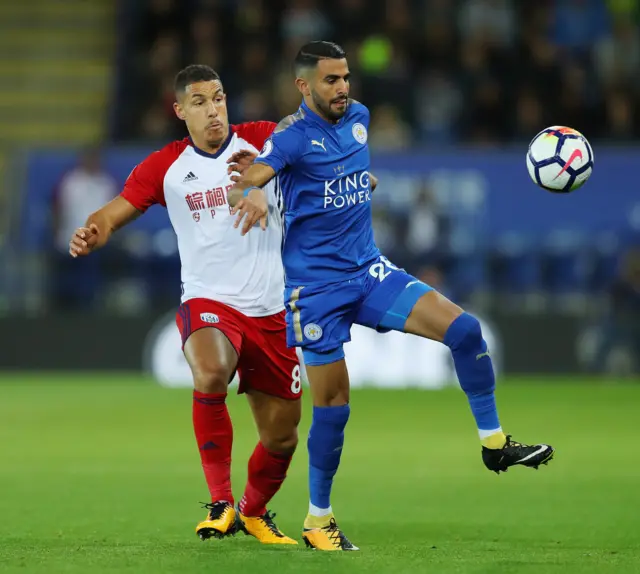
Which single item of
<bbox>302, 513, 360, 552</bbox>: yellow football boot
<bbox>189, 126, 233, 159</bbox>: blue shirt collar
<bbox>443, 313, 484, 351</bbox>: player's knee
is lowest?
<bbox>302, 513, 360, 552</bbox>: yellow football boot

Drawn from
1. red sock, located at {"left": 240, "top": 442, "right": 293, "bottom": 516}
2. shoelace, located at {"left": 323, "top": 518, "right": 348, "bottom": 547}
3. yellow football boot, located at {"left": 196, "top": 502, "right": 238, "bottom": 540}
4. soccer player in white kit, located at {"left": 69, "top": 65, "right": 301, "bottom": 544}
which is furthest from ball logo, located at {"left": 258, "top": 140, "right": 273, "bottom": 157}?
shoelace, located at {"left": 323, "top": 518, "right": 348, "bottom": 547}

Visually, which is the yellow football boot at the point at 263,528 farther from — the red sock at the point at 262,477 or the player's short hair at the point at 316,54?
the player's short hair at the point at 316,54

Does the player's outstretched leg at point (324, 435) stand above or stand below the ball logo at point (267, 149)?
below

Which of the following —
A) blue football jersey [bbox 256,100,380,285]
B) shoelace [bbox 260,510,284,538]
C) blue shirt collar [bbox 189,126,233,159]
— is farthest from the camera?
blue shirt collar [bbox 189,126,233,159]

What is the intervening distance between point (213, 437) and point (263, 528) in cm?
67

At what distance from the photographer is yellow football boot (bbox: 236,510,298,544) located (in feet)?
23.8

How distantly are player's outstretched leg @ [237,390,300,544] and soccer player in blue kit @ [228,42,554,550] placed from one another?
1.31 ft

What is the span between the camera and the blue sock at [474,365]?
6762 mm

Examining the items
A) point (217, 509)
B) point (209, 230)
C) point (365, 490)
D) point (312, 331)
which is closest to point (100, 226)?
point (209, 230)

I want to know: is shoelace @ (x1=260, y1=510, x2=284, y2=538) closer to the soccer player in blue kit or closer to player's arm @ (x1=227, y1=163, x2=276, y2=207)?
the soccer player in blue kit

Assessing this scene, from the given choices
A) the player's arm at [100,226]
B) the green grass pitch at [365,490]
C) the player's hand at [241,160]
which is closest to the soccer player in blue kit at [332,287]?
the player's hand at [241,160]

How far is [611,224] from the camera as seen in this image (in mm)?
17891

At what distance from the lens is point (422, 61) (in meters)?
20.6

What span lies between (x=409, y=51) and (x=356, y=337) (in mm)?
5715
